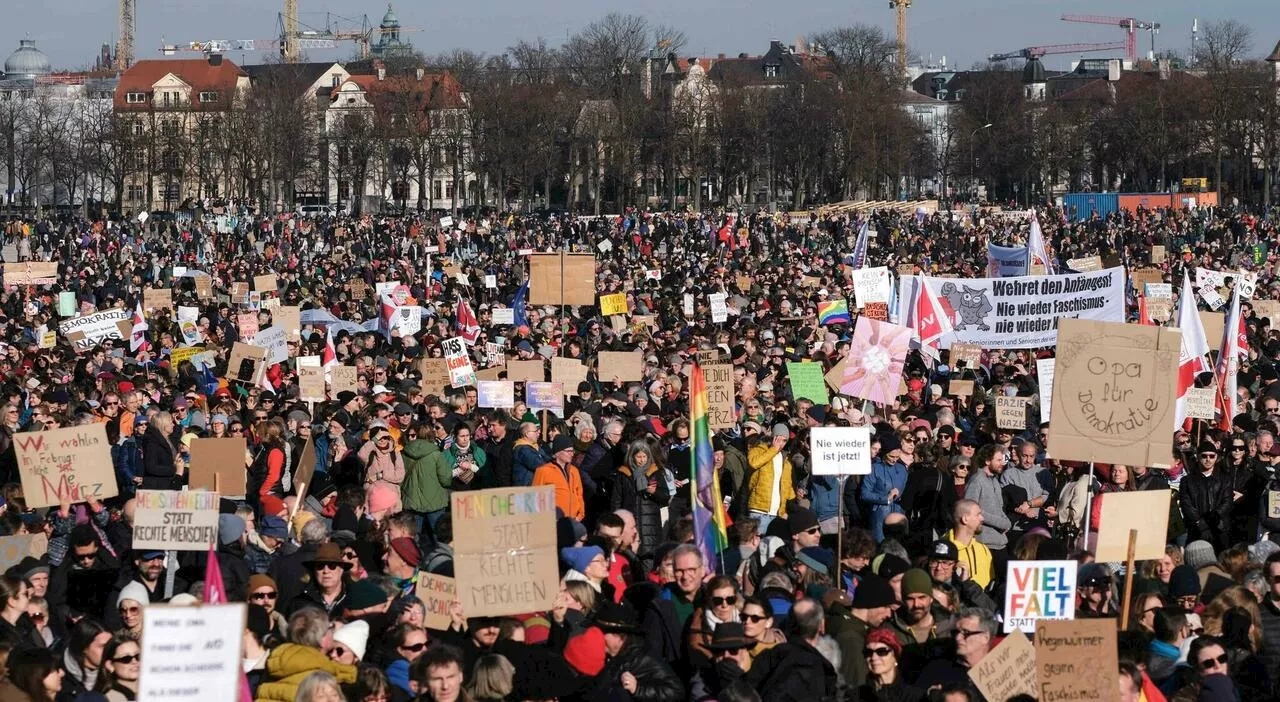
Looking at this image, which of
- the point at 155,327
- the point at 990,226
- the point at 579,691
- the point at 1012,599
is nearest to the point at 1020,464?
the point at 1012,599

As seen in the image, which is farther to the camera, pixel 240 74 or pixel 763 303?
pixel 240 74

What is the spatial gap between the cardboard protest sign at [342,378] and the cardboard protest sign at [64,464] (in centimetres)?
634

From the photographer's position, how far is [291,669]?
7277 mm

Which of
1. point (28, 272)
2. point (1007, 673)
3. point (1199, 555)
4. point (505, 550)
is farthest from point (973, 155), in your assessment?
point (1007, 673)

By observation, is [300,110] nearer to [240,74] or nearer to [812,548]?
[240,74]

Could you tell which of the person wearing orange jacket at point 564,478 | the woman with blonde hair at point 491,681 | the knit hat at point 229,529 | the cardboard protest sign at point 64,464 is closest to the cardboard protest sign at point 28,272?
the cardboard protest sign at point 64,464

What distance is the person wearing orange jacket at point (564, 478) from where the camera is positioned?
462 inches

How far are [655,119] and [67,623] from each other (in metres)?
76.6

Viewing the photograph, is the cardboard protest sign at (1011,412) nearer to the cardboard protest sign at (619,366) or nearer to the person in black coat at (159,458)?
the cardboard protest sign at (619,366)

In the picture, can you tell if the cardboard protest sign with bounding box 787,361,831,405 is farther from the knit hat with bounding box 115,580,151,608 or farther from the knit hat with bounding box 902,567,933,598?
the knit hat with bounding box 902,567,933,598

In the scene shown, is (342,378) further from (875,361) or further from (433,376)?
(875,361)

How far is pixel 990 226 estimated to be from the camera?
2105 inches

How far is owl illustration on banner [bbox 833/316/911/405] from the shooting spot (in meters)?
15.7

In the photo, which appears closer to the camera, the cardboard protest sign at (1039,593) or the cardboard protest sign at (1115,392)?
the cardboard protest sign at (1039,593)
